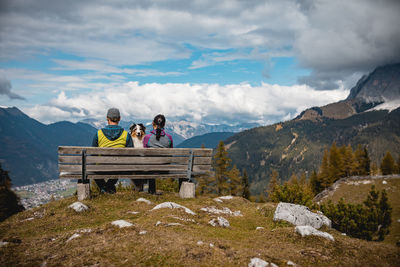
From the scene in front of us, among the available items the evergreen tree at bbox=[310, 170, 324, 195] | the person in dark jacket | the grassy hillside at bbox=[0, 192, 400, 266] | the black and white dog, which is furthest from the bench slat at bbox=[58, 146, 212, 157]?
the evergreen tree at bbox=[310, 170, 324, 195]

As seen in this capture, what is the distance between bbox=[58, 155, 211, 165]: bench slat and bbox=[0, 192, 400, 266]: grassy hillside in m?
2.13

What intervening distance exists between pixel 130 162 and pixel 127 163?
5.1 inches

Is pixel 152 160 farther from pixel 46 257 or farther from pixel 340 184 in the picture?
pixel 340 184

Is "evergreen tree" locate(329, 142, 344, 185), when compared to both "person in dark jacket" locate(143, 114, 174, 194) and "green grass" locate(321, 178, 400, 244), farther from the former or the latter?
"person in dark jacket" locate(143, 114, 174, 194)

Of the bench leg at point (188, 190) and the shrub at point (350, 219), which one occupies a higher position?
the bench leg at point (188, 190)

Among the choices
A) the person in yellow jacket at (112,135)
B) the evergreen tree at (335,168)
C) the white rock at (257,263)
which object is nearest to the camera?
the white rock at (257,263)

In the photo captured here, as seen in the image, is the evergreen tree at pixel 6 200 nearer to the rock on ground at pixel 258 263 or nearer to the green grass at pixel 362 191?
A: the rock on ground at pixel 258 263

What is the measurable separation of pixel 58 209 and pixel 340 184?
2087 inches

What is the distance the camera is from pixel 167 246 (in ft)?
19.3

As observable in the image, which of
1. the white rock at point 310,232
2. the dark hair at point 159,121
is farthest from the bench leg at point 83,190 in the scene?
the white rock at point 310,232

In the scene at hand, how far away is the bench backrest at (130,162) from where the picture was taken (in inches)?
405

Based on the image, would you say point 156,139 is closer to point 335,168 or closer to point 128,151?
point 128,151

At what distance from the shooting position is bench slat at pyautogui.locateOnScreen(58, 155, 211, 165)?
33.4ft

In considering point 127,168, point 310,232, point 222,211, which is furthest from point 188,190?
point 310,232
